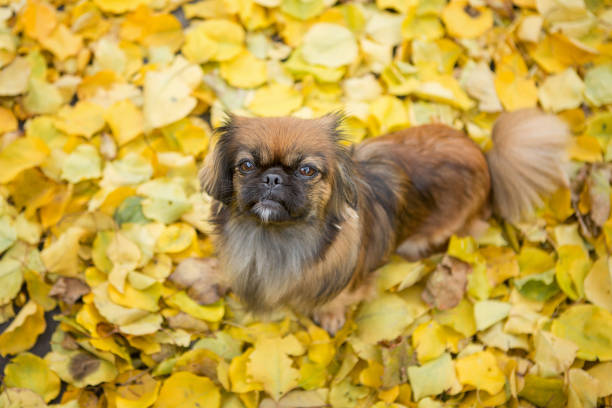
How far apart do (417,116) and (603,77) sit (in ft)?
4.04

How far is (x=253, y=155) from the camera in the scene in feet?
6.55

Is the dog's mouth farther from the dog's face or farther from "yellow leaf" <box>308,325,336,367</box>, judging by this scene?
"yellow leaf" <box>308,325,336,367</box>

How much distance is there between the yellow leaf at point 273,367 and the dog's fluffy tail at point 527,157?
144 centimetres

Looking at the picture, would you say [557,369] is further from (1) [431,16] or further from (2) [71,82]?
(2) [71,82]

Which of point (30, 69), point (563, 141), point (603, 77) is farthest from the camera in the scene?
point (603, 77)

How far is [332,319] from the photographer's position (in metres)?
2.67

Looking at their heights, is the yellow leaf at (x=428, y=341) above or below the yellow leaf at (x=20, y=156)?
below

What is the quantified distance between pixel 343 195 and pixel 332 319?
0.84 metres

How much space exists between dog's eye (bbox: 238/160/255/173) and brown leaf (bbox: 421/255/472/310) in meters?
1.23

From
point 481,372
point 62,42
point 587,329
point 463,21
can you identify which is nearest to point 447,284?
point 481,372

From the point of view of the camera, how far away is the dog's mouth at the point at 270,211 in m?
1.94

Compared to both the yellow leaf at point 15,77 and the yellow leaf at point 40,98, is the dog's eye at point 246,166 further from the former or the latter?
the yellow leaf at point 15,77

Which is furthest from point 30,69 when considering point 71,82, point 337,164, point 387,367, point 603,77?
point 603,77

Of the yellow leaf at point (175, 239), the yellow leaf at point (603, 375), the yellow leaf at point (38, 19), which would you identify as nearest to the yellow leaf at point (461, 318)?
the yellow leaf at point (603, 375)
